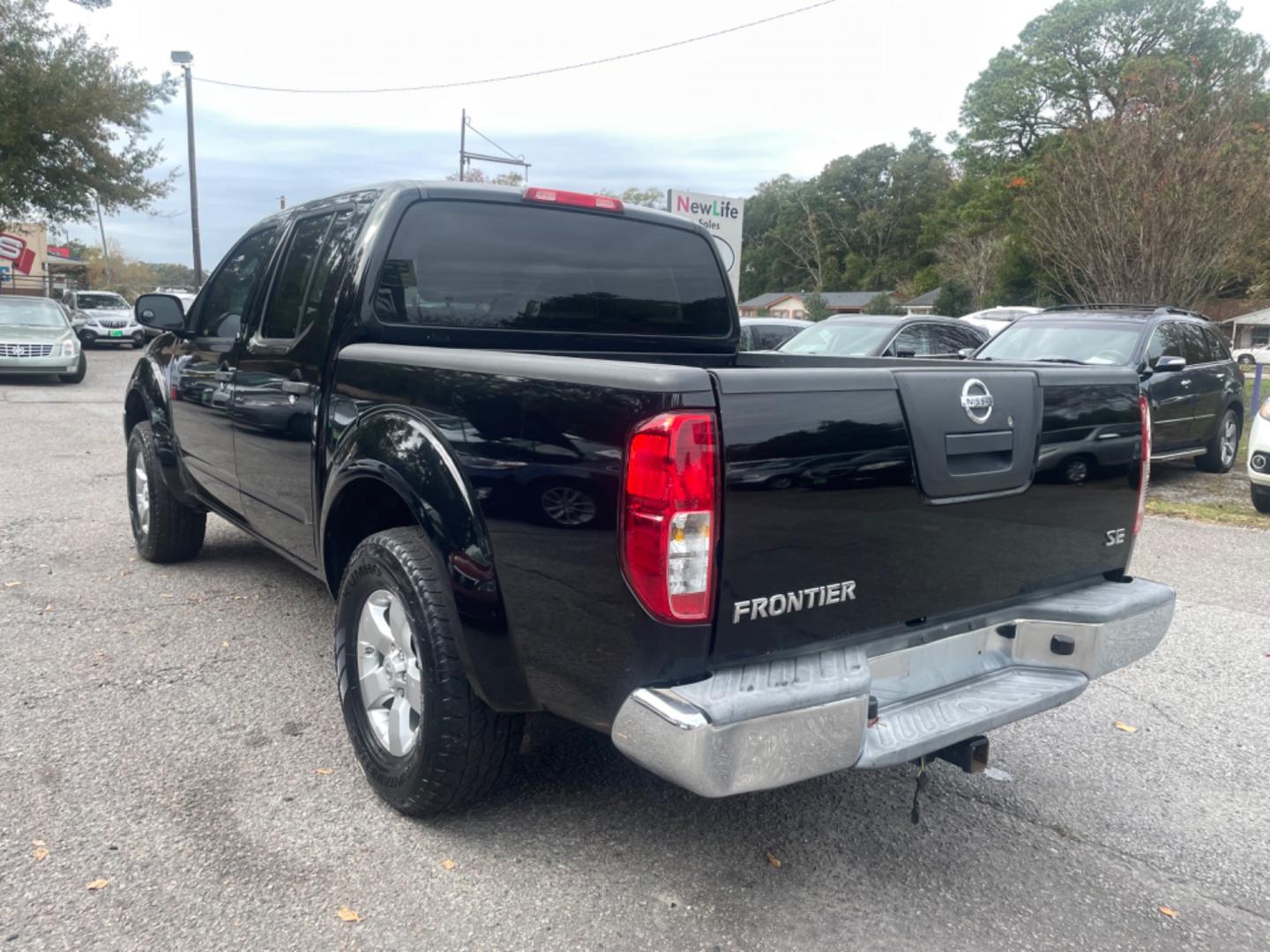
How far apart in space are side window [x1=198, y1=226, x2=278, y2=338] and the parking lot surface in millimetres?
1493

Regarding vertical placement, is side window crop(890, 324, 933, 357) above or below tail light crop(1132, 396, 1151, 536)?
above

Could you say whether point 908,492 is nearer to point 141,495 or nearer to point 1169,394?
point 141,495

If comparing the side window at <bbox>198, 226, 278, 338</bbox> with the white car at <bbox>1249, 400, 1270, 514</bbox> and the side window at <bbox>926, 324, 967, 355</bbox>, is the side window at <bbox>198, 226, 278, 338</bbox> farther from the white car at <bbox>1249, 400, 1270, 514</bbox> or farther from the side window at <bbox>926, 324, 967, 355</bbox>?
the side window at <bbox>926, 324, 967, 355</bbox>

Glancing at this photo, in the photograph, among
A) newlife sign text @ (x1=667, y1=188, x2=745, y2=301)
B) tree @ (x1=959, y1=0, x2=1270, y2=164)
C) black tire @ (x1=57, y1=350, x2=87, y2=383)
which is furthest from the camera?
tree @ (x1=959, y1=0, x2=1270, y2=164)

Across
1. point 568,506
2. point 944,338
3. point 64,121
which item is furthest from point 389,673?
point 64,121

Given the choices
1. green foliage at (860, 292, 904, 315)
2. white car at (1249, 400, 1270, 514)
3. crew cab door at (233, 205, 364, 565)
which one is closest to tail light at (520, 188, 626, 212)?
crew cab door at (233, 205, 364, 565)

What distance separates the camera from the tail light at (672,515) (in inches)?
87.7

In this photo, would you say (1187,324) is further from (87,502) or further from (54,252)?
(54,252)

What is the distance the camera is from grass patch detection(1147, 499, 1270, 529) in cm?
832

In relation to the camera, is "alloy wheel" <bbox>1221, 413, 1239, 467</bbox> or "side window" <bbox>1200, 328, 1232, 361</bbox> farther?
"alloy wheel" <bbox>1221, 413, 1239, 467</bbox>

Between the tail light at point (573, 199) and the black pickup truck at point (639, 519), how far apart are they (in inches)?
0.5

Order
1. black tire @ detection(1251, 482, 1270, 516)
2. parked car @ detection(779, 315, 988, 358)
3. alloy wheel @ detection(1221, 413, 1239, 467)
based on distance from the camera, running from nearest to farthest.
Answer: black tire @ detection(1251, 482, 1270, 516)
alloy wheel @ detection(1221, 413, 1239, 467)
parked car @ detection(779, 315, 988, 358)

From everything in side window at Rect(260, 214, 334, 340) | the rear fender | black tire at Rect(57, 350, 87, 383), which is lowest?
black tire at Rect(57, 350, 87, 383)

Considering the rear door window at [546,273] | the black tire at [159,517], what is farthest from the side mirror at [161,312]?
the rear door window at [546,273]
